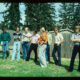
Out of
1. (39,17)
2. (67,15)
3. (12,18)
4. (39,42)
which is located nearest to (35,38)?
(39,42)

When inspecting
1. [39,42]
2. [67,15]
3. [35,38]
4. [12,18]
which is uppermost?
[67,15]

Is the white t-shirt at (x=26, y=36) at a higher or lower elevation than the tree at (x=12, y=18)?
lower

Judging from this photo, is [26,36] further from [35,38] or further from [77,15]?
[77,15]

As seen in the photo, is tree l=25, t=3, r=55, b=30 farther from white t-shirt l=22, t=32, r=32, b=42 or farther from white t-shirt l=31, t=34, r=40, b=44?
white t-shirt l=31, t=34, r=40, b=44

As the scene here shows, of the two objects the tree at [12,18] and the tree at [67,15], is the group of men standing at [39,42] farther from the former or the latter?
the tree at [67,15]

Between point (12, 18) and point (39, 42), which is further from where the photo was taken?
point (12, 18)

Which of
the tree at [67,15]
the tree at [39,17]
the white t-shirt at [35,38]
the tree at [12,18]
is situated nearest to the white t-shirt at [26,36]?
the white t-shirt at [35,38]

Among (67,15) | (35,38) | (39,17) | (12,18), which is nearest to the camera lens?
(35,38)

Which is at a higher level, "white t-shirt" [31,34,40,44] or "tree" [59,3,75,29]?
"tree" [59,3,75,29]

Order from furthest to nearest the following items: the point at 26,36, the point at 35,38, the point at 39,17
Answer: the point at 39,17
the point at 26,36
the point at 35,38

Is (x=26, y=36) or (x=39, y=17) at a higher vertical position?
(x=39, y=17)

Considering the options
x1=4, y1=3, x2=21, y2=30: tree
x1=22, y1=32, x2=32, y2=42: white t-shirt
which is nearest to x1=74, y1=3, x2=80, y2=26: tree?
x1=4, y1=3, x2=21, y2=30: tree

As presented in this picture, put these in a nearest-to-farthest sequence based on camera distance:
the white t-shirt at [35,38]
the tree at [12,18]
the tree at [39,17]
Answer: the white t-shirt at [35,38] < the tree at [12,18] < the tree at [39,17]

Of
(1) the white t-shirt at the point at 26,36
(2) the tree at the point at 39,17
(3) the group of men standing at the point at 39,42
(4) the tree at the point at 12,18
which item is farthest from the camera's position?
(2) the tree at the point at 39,17
